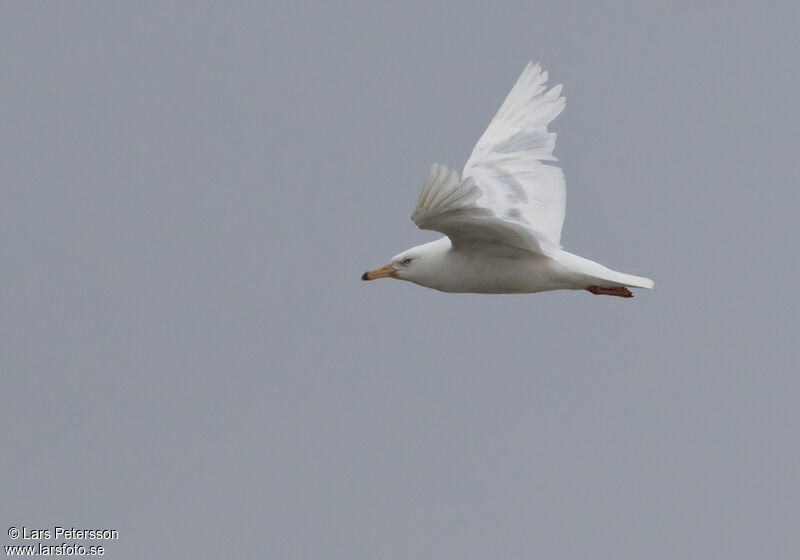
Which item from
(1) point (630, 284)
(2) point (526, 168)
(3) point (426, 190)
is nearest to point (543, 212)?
(2) point (526, 168)

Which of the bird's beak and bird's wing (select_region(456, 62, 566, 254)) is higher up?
bird's wing (select_region(456, 62, 566, 254))

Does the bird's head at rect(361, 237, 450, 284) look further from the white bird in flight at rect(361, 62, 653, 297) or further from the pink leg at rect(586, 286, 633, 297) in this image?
the pink leg at rect(586, 286, 633, 297)

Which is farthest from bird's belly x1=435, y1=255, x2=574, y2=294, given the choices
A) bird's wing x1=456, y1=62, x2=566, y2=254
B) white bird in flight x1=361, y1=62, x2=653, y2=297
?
bird's wing x1=456, y1=62, x2=566, y2=254

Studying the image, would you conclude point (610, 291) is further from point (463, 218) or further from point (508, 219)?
point (463, 218)

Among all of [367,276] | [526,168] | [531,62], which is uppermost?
[531,62]

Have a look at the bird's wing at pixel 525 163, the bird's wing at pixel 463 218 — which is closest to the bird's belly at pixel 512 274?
the bird's wing at pixel 463 218

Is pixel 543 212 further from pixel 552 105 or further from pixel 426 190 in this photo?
pixel 426 190
